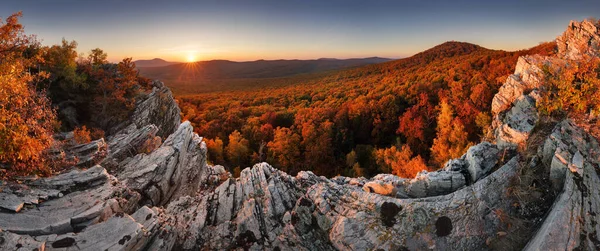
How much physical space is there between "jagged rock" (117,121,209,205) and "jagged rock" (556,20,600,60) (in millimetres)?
33088

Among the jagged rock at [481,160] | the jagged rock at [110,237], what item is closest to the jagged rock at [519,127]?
the jagged rock at [481,160]

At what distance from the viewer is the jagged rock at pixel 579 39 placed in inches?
966

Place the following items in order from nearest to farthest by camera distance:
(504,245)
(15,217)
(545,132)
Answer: (504,245) → (15,217) → (545,132)

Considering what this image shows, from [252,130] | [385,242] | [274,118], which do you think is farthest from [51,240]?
[274,118]

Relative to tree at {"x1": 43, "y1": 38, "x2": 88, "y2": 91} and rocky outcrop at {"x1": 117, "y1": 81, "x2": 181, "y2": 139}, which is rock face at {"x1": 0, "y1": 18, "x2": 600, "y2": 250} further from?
tree at {"x1": 43, "y1": 38, "x2": 88, "y2": 91}

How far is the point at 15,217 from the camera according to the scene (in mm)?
11633

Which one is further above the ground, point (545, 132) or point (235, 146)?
point (545, 132)

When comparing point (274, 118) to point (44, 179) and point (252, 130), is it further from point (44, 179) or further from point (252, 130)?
point (44, 179)

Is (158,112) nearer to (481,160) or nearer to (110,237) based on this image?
(110,237)

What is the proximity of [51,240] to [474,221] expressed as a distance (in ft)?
54.4

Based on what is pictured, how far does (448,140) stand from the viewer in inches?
1548

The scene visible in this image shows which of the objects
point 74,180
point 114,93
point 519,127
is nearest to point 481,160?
point 519,127

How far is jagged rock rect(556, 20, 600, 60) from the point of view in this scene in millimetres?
24541

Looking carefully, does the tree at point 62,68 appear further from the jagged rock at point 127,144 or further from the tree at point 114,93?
the jagged rock at point 127,144
